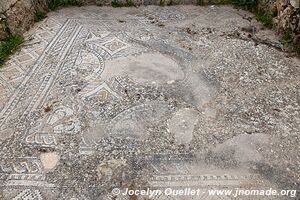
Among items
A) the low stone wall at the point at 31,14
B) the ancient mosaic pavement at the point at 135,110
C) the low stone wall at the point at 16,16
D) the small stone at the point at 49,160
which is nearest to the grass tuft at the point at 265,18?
the low stone wall at the point at 31,14

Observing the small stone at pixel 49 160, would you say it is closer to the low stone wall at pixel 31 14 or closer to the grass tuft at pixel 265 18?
the low stone wall at pixel 31 14

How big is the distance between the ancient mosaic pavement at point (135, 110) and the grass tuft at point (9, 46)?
0.11 m

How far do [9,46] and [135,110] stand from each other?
2.05 m

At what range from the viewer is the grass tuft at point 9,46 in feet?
14.1

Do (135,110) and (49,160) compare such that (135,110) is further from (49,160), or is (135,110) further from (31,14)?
(31,14)

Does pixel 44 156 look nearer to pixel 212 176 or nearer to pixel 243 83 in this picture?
pixel 212 176

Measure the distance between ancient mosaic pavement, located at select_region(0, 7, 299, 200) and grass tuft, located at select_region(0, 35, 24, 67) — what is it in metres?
0.11

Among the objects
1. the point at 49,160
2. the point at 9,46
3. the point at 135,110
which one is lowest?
the point at 49,160

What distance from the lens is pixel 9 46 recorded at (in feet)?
14.6

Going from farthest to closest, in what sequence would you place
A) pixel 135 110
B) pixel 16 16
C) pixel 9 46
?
1. pixel 16 16
2. pixel 9 46
3. pixel 135 110

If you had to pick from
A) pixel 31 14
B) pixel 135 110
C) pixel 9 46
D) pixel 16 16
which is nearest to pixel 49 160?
pixel 135 110

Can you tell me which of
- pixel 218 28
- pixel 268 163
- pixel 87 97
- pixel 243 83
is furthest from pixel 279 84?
pixel 87 97

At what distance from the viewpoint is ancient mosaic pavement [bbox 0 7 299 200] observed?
2840 millimetres

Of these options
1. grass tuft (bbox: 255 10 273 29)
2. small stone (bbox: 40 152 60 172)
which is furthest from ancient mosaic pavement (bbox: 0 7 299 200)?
grass tuft (bbox: 255 10 273 29)
